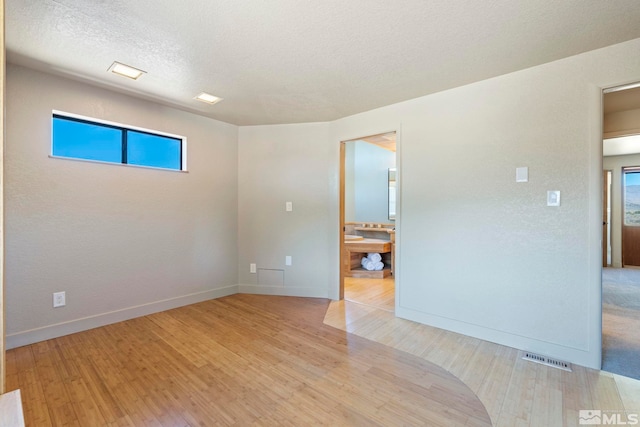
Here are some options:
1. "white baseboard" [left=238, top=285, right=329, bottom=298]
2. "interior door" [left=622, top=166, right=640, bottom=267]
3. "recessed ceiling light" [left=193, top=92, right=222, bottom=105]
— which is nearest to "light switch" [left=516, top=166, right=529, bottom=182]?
"white baseboard" [left=238, top=285, right=329, bottom=298]

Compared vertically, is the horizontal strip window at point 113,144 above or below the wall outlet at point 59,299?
above

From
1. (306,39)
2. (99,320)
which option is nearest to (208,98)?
(306,39)

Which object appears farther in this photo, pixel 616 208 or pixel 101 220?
pixel 616 208

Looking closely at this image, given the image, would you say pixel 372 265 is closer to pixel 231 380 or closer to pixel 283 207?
pixel 283 207

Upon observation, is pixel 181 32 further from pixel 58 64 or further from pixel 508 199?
pixel 508 199

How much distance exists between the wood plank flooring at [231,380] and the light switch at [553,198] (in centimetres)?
131

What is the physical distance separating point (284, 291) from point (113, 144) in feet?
8.52

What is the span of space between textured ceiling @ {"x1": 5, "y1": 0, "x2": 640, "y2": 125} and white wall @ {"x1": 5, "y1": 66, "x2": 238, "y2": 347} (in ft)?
1.01

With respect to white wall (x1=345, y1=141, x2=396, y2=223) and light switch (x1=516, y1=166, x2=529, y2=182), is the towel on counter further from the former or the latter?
light switch (x1=516, y1=166, x2=529, y2=182)

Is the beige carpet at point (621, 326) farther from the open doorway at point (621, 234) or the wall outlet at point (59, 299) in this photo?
the wall outlet at point (59, 299)

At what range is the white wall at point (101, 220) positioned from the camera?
2332 millimetres

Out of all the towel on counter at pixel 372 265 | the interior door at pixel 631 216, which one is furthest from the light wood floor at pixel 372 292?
the interior door at pixel 631 216

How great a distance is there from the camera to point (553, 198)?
7.13 feet

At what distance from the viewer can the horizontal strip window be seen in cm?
261
